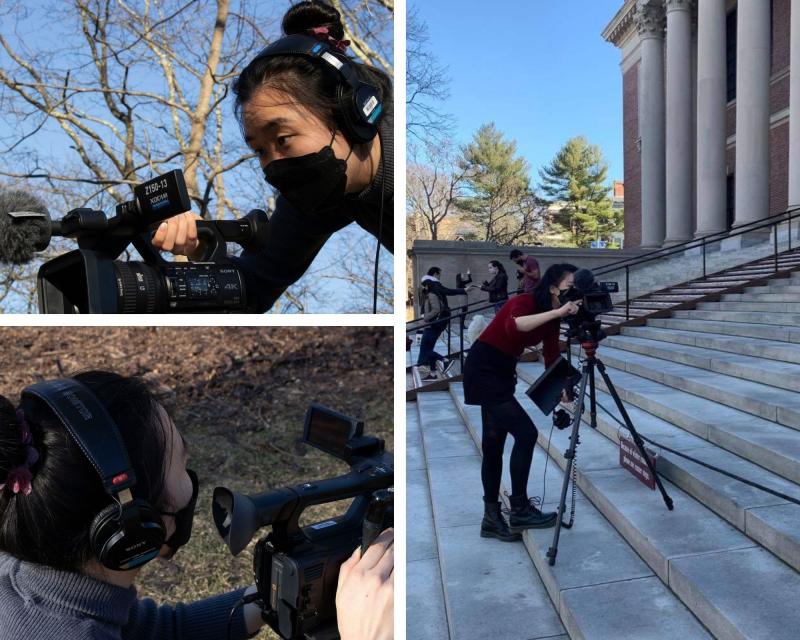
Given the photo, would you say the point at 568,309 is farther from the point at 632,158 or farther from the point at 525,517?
the point at 632,158

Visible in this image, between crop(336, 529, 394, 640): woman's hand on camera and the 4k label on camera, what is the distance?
3.02 metres

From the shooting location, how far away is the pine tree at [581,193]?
4091cm

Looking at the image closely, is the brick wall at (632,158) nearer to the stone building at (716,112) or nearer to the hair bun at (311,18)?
the stone building at (716,112)

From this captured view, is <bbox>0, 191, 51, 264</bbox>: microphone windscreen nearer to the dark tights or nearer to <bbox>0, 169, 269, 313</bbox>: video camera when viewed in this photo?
<bbox>0, 169, 269, 313</bbox>: video camera

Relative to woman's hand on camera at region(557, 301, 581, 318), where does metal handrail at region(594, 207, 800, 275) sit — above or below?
above

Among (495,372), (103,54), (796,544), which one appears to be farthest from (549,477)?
(103,54)

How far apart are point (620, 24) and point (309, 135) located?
28.0 meters

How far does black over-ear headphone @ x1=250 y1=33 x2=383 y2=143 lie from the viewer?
1122 millimetres

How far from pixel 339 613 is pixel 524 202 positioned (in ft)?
114

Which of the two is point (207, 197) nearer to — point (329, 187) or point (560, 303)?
point (560, 303)

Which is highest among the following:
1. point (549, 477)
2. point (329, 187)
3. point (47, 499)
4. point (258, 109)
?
point (258, 109)

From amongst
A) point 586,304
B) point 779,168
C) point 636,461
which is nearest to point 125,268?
point 586,304

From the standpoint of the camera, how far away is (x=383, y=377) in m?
5.26

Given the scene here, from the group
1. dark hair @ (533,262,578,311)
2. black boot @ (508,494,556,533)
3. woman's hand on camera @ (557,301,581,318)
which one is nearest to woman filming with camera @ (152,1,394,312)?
woman's hand on camera @ (557,301,581,318)
